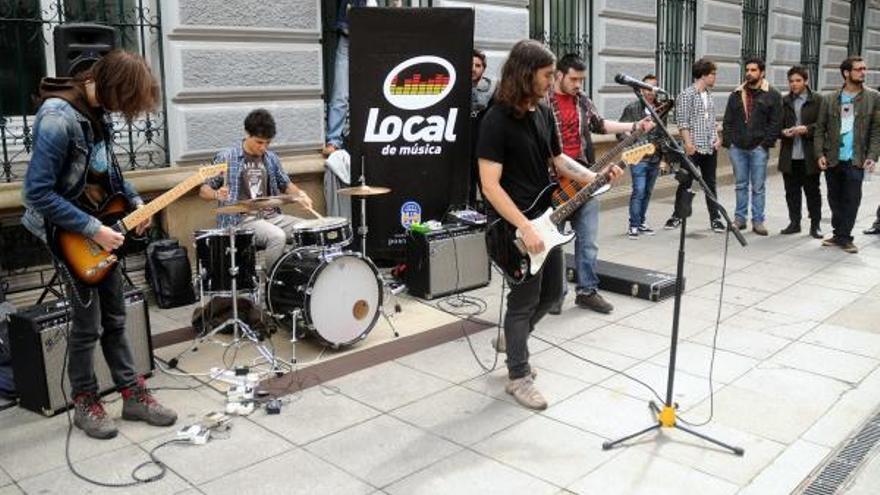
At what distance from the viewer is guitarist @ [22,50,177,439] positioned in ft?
12.2

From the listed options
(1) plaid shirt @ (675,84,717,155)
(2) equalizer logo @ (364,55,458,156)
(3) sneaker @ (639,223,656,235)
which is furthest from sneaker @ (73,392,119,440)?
(1) plaid shirt @ (675,84,717,155)

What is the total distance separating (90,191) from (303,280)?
1443 mm

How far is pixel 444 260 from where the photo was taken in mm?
6727

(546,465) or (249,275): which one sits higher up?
(249,275)

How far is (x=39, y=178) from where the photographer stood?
3678 millimetres

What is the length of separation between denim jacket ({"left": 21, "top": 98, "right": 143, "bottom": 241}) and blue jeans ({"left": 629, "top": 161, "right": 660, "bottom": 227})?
6721 mm

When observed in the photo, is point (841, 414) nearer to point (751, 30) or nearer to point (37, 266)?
point (37, 266)

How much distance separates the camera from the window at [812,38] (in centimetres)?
1675

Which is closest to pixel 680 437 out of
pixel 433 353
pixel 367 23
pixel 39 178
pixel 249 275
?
pixel 433 353

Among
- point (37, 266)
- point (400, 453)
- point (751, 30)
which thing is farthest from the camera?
point (751, 30)

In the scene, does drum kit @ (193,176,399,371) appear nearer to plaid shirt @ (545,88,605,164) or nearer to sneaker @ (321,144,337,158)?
plaid shirt @ (545,88,605,164)

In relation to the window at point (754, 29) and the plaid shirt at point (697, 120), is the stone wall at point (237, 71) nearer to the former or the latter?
the plaid shirt at point (697, 120)

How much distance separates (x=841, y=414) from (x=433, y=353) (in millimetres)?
2499

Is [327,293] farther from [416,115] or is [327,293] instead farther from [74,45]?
[416,115]
